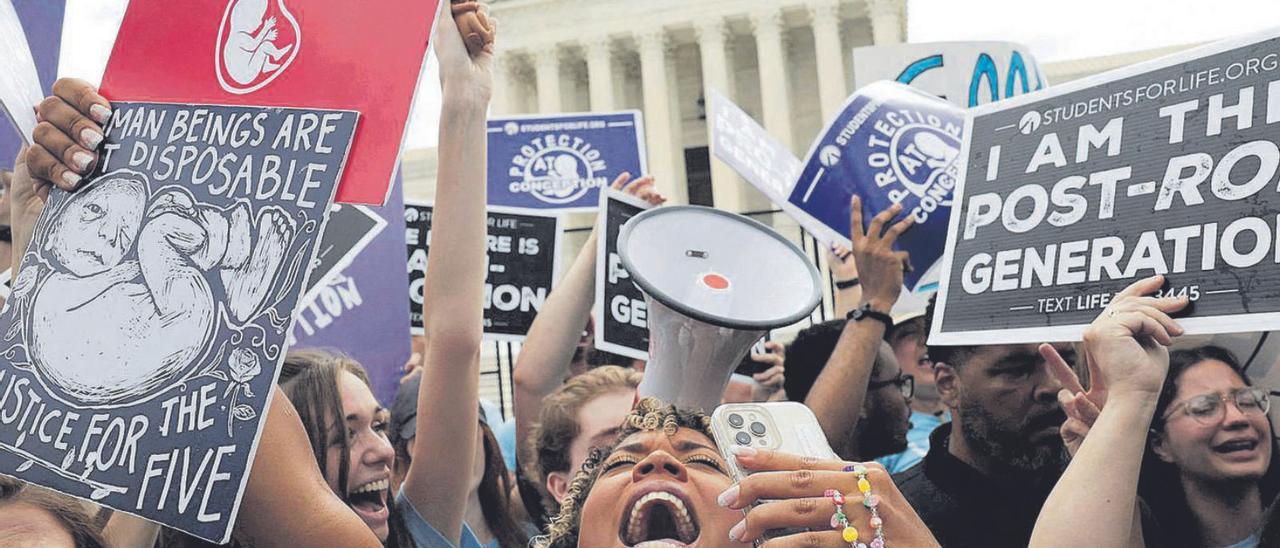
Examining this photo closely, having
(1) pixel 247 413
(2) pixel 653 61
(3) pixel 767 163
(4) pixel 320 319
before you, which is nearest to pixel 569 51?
(2) pixel 653 61

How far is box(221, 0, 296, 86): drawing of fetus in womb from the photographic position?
214cm

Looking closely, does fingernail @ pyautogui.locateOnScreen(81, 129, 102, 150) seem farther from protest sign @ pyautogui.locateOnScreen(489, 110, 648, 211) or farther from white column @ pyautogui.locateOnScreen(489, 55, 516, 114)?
white column @ pyautogui.locateOnScreen(489, 55, 516, 114)

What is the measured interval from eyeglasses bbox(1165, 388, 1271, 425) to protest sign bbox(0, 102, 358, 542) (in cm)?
183

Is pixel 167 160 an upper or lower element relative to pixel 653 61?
lower

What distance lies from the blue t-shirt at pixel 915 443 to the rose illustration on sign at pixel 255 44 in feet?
9.29

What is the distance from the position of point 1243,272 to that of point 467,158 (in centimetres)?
159

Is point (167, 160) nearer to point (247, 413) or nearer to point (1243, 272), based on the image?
point (247, 413)

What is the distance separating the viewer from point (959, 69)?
5738 mm

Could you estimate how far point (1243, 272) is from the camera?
6.75 ft

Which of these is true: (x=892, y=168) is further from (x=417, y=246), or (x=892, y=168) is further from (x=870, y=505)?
(x=870, y=505)

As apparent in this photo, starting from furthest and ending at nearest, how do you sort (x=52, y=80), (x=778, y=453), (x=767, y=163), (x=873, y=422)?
(x=767, y=163)
(x=873, y=422)
(x=52, y=80)
(x=778, y=453)

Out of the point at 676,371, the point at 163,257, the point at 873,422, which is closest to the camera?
the point at 163,257

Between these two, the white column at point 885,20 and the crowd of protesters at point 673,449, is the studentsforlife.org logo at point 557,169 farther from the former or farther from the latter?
the white column at point 885,20

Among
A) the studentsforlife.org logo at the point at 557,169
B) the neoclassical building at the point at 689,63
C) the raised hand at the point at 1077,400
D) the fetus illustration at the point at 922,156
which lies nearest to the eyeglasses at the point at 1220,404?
the raised hand at the point at 1077,400
